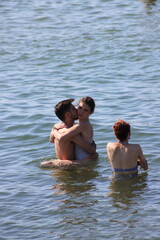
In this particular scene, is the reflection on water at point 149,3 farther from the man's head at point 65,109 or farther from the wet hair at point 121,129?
the wet hair at point 121,129

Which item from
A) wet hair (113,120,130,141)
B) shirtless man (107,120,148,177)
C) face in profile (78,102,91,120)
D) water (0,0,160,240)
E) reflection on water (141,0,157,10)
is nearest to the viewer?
water (0,0,160,240)

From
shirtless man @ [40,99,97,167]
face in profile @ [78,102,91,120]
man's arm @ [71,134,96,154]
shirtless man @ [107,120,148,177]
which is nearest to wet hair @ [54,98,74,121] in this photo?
shirtless man @ [40,99,97,167]

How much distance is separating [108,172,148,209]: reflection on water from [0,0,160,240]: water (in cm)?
1

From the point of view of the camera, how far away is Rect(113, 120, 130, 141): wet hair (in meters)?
8.29

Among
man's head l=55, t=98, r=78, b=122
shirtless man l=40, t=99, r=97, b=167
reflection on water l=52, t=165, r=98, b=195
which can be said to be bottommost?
reflection on water l=52, t=165, r=98, b=195

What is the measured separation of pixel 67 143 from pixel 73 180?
0.64 metres

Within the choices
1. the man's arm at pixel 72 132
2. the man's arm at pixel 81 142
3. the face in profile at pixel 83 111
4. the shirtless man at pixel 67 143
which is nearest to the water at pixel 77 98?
the shirtless man at pixel 67 143

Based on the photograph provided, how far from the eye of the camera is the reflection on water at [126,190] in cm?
808

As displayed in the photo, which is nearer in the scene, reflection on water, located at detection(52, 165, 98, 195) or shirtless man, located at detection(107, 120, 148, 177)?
shirtless man, located at detection(107, 120, 148, 177)

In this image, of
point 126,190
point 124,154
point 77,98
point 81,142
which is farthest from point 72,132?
A: point 77,98

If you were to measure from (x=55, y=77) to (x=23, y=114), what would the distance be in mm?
3271

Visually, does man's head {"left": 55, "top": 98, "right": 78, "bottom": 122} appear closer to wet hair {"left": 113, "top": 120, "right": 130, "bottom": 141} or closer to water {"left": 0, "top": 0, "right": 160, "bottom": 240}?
water {"left": 0, "top": 0, "right": 160, "bottom": 240}

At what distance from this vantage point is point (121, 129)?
8336 mm

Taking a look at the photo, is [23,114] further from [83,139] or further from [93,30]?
[93,30]
